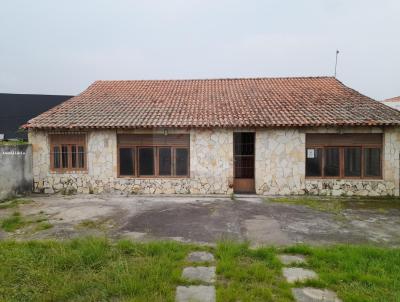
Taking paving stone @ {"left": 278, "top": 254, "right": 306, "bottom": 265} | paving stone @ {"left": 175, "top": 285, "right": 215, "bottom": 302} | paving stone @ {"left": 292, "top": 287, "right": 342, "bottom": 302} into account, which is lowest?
paving stone @ {"left": 292, "top": 287, "right": 342, "bottom": 302}

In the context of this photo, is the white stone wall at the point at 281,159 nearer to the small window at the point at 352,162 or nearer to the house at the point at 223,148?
Answer: the house at the point at 223,148

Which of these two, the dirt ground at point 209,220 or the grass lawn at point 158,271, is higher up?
the grass lawn at point 158,271

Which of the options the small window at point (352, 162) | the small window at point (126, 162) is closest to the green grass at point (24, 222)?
the small window at point (126, 162)

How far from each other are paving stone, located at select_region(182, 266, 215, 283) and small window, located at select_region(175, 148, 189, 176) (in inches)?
295

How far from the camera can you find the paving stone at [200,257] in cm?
584

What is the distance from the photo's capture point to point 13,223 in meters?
8.51

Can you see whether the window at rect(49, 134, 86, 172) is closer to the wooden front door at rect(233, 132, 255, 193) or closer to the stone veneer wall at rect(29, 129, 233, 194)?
the stone veneer wall at rect(29, 129, 233, 194)

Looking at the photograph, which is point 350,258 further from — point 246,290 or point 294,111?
point 294,111

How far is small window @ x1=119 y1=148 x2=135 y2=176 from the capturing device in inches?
514

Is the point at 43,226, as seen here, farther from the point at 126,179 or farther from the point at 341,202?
the point at 341,202

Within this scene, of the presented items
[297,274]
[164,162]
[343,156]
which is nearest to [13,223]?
[164,162]

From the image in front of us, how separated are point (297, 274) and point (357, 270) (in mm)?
957

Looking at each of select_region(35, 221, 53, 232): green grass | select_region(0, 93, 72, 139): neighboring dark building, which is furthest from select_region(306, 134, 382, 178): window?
select_region(0, 93, 72, 139): neighboring dark building

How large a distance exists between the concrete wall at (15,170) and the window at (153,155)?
12.1ft
